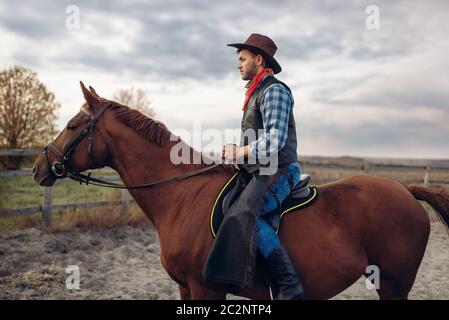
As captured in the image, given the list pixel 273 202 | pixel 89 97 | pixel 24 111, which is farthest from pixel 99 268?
pixel 24 111

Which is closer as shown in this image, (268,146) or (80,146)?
(268,146)

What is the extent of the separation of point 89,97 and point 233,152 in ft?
4.69

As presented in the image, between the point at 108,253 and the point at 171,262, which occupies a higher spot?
the point at 171,262

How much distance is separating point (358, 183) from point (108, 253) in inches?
218

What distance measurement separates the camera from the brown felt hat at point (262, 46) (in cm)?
329

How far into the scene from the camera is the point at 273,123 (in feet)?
9.75

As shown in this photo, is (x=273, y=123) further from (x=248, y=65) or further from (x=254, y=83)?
(x=248, y=65)

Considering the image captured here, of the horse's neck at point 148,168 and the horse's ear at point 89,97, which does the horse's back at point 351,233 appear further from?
the horse's ear at point 89,97

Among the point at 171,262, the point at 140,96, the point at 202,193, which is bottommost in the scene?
the point at 171,262

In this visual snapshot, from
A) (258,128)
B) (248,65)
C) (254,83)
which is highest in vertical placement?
(248,65)

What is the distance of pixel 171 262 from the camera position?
313 cm

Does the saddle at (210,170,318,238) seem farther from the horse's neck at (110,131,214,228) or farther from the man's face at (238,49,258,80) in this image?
the man's face at (238,49,258,80)
